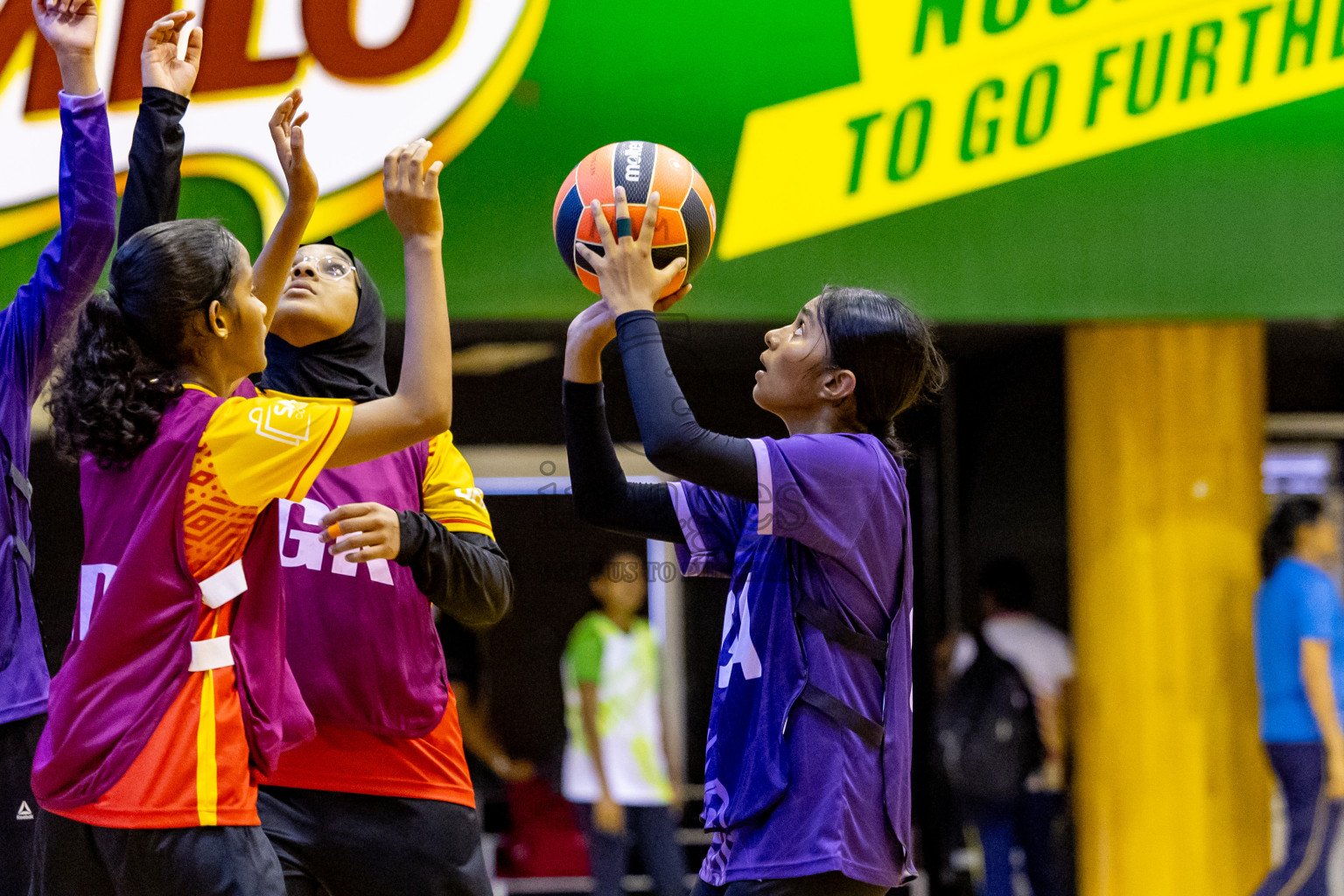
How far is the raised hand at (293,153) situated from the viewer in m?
2.71

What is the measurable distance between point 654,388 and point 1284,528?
381 centimetres

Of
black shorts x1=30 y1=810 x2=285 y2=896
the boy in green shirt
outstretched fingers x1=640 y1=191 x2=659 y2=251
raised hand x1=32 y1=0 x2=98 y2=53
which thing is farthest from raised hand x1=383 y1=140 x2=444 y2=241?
the boy in green shirt

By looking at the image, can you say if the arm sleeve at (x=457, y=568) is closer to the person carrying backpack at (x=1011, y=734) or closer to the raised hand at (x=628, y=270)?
the raised hand at (x=628, y=270)

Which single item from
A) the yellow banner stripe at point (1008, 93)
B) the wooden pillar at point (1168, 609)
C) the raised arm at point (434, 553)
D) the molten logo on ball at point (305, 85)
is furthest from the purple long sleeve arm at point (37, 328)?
the wooden pillar at point (1168, 609)

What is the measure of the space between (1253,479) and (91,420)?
459 cm

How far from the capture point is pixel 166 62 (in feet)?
9.15

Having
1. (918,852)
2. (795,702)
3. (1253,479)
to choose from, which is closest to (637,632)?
(918,852)

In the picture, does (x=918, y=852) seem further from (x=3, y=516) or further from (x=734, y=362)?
(x=3, y=516)

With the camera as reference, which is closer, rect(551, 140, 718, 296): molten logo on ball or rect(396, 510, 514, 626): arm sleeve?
rect(396, 510, 514, 626): arm sleeve

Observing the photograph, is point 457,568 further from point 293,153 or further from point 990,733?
point 990,733

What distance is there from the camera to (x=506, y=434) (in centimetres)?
622

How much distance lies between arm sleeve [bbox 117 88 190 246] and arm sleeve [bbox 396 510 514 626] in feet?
2.49

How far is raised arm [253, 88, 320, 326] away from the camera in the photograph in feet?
8.99

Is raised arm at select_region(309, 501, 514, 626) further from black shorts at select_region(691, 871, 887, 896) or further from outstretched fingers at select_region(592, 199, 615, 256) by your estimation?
black shorts at select_region(691, 871, 887, 896)
